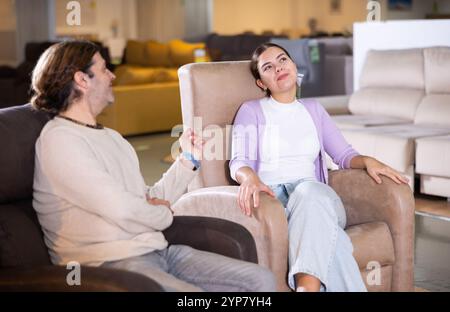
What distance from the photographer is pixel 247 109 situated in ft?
8.85

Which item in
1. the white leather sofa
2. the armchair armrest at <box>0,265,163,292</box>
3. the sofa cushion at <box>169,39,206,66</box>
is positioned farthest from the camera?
the sofa cushion at <box>169,39,206,66</box>

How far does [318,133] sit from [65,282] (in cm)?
133

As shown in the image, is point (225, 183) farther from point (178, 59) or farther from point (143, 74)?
point (178, 59)

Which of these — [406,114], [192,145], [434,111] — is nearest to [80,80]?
[192,145]

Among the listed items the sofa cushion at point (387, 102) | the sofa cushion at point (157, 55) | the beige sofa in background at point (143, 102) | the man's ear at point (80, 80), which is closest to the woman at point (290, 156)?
the man's ear at point (80, 80)

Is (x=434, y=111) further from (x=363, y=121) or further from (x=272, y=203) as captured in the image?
(x=272, y=203)

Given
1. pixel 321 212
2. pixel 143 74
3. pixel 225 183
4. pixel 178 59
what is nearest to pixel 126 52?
pixel 178 59

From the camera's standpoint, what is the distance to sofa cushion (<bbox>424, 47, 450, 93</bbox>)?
498 centimetres

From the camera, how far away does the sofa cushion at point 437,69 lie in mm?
4977

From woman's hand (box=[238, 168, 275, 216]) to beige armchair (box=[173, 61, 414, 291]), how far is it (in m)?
0.03

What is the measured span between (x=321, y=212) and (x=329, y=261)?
167 mm

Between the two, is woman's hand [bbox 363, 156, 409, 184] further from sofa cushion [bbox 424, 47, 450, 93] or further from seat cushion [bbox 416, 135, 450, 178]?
sofa cushion [bbox 424, 47, 450, 93]

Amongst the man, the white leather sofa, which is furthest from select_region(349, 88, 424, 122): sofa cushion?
the man

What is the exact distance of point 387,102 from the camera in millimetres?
5383
